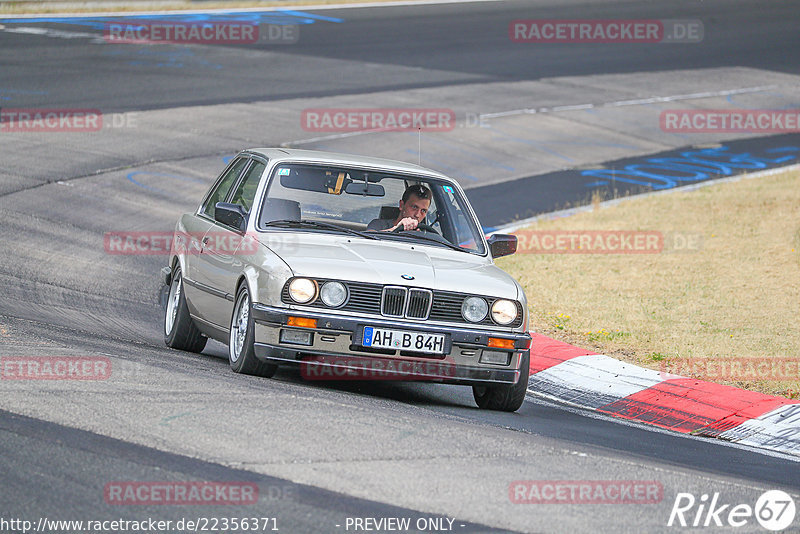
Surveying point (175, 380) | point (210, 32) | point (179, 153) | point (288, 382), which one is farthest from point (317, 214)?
point (210, 32)

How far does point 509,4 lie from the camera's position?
40.3 meters

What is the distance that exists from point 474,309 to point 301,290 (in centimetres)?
113

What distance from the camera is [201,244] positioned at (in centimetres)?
929

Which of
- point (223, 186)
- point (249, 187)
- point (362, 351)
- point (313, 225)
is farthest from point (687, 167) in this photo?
point (362, 351)

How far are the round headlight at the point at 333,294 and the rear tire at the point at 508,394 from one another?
1.28 meters

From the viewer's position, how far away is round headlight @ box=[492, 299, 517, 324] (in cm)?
793

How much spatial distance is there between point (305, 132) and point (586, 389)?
1355 centimetres

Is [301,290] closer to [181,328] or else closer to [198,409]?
[198,409]

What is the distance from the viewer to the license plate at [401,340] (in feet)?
25.0

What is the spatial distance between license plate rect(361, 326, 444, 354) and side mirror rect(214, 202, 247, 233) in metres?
1.51

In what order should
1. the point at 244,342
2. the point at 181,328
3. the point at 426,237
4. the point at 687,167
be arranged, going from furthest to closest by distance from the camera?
the point at 687,167, the point at 181,328, the point at 426,237, the point at 244,342

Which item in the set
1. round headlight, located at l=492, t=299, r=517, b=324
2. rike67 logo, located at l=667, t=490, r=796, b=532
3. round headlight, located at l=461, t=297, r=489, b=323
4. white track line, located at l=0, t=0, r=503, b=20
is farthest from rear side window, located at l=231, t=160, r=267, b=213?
white track line, located at l=0, t=0, r=503, b=20

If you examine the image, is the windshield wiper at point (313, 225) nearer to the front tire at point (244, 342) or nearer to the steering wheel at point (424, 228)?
the steering wheel at point (424, 228)

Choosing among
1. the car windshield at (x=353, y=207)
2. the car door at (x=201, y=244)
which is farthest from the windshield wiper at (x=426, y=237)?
the car door at (x=201, y=244)
